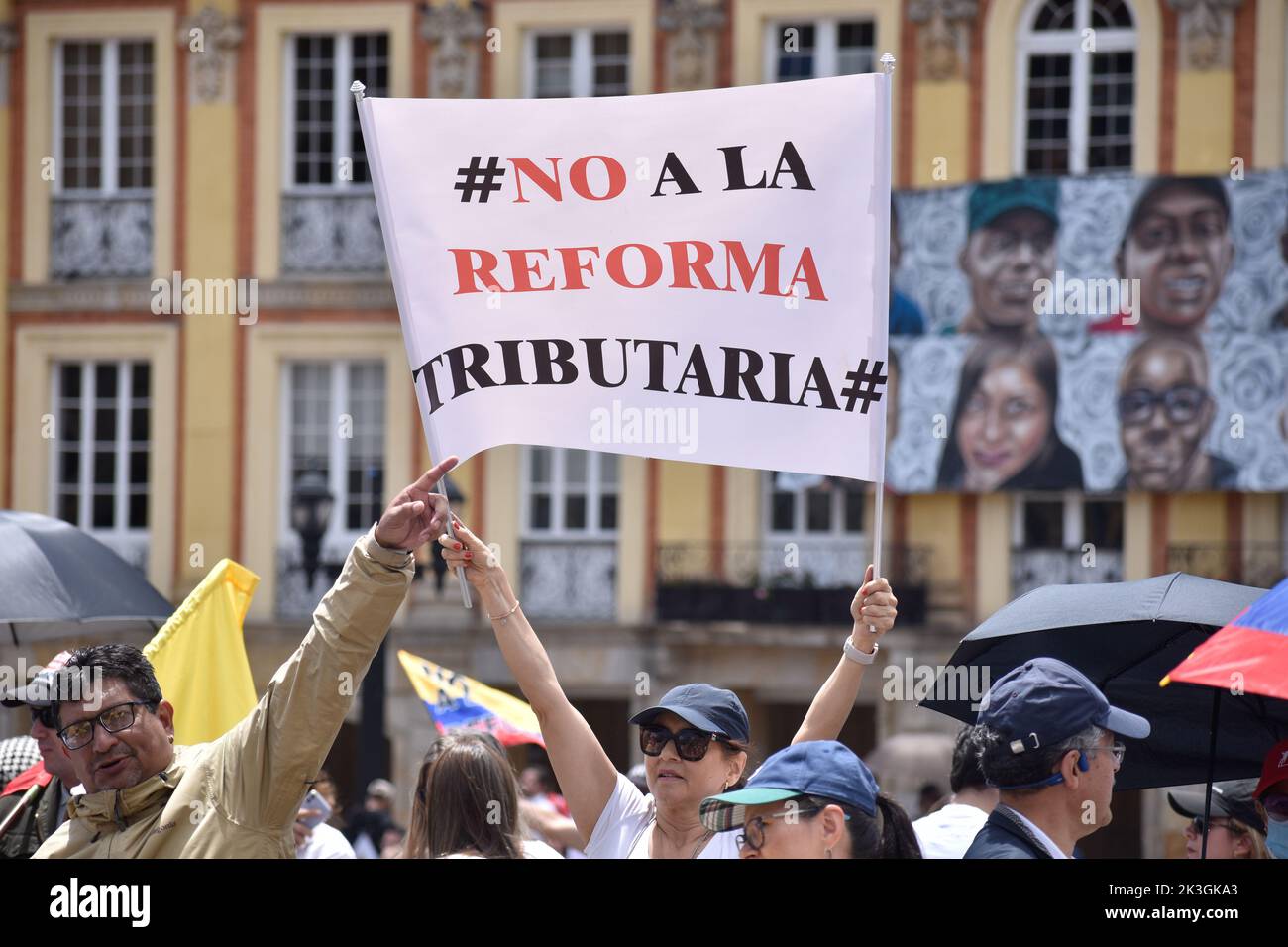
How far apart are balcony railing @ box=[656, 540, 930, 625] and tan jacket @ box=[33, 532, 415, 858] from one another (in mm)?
16997

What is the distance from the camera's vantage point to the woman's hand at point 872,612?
478 centimetres

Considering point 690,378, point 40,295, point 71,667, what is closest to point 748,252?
point 690,378

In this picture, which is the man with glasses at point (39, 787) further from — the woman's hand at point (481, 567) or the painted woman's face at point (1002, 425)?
the painted woman's face at point (1002, 425)

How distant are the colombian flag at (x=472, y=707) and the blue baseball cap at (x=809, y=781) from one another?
5.11m

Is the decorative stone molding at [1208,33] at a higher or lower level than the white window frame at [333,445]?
higher

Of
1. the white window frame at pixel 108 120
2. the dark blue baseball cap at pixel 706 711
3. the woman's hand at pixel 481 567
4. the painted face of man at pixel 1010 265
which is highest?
the white window frame at pixel 108 120

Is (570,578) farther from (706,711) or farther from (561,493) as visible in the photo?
(706,711)

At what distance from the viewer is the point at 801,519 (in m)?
21.3

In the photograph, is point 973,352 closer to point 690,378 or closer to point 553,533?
point 553,533

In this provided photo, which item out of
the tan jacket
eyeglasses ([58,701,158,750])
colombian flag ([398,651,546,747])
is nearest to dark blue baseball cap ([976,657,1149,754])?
the tan jacket

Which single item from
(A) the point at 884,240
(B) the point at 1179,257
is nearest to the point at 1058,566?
(B) the point at 1179,257

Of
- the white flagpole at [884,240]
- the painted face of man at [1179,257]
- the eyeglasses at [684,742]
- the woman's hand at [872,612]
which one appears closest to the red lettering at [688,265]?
the white flagpole at [884,240]

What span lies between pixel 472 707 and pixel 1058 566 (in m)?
12.7

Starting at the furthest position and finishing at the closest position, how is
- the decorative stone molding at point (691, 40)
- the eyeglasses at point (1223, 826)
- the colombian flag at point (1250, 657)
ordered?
the decorative stone molding at point (691, 40) < the eyeglasses at point (1223, 826) < the colombian flag at point (1250, 657)
